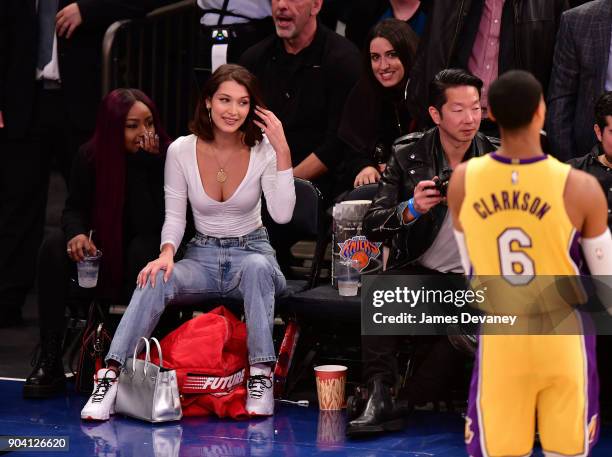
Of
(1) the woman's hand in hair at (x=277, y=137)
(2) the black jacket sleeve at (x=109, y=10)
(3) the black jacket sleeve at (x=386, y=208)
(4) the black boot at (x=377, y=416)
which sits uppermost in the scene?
(2) the black jacket sleeve at (x=109, y=10)

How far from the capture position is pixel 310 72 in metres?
6.66

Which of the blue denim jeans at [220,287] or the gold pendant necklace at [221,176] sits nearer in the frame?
the blue denim jeans at [220,287]

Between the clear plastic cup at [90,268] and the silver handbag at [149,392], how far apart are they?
0.65 meters

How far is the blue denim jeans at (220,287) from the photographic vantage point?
5.50 metres

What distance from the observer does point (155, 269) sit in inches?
219

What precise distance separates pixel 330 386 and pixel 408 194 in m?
0.95

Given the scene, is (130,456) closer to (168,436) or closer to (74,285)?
(168,436)

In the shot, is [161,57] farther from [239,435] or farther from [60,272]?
[239,435]

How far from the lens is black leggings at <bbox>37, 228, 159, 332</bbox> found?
19.3ft

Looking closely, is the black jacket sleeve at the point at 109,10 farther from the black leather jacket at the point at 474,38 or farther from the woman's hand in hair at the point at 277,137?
the black leather jacket at the point at 474,38

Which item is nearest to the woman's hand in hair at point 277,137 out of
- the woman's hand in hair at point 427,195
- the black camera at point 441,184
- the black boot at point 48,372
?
the black camera at point 441,184

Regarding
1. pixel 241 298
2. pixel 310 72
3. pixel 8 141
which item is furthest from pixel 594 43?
pixel 8 141

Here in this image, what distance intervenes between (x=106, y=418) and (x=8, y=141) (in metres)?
2.57

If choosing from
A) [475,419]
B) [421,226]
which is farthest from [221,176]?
[475,419]
